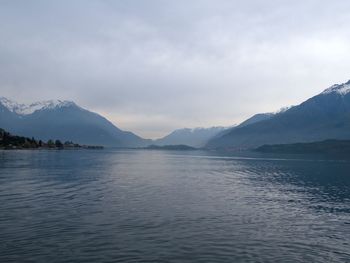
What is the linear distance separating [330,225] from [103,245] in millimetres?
27910

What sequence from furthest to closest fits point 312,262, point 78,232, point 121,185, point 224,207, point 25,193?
point 121,185 < point 25,193 < point 224,207 < point 78,232 < point 312,262

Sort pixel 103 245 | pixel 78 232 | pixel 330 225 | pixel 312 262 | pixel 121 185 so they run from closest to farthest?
pixel 312 262
pixel 103 245
pixel 78 232
pixel 330 225
pixel 121 185

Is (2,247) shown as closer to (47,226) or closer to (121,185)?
(47,226)

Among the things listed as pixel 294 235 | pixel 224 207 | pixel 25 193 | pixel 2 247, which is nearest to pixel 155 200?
pixel 224 207

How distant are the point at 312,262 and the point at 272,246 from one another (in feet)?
17.4

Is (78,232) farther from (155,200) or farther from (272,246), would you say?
(155,200)

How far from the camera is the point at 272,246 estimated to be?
39.7m

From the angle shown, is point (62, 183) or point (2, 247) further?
point (62, 183)

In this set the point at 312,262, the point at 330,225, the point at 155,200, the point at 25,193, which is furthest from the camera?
the point at 25,193

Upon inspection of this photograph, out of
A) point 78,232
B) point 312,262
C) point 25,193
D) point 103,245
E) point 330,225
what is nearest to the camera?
point 312,262

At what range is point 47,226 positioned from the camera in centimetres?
4472

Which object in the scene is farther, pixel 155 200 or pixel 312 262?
pixel 155 200

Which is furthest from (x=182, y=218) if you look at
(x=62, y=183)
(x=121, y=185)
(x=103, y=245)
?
(x=62, y=183)

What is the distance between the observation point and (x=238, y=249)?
125ft
